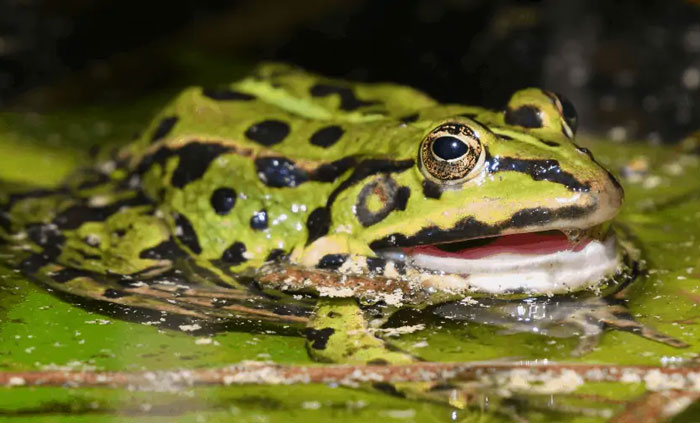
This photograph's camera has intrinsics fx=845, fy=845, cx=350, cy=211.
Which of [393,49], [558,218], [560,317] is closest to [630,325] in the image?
[560,317]

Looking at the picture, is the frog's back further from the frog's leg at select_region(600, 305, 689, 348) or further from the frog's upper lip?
the frog's leg at select_region(600, 305, 689, 348)

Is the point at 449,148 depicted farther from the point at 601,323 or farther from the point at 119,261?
the point at 119,261

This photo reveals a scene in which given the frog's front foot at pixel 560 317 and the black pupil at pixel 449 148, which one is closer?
the frog's front foot at pixel 560 317

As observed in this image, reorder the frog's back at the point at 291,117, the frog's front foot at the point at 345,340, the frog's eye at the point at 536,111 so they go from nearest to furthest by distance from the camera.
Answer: the frog's front foot at the point at 345,340, the frog's eye at the point at 536,111, the frog's back at the point at 291,117

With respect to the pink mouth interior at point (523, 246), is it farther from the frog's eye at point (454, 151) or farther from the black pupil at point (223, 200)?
the black pupil at point (223, 200)

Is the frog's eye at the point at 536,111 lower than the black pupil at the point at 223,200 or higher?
higher

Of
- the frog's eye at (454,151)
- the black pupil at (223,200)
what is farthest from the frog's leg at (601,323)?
the black pupil at (223,200)

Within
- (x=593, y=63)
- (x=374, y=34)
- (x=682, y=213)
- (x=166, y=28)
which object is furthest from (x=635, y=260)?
(x=166, y=28)
